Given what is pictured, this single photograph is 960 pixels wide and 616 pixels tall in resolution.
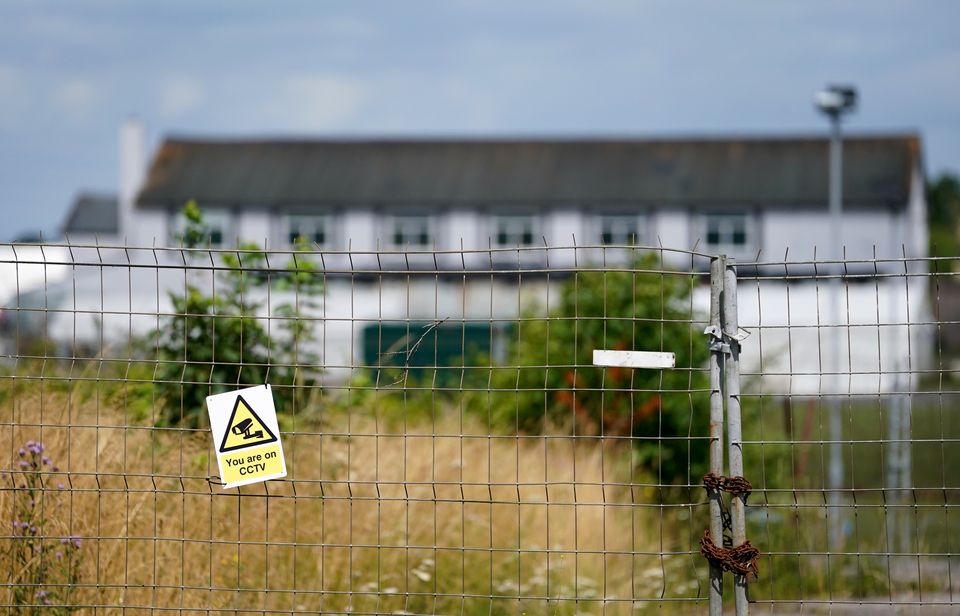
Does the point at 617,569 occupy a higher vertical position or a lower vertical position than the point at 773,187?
lower

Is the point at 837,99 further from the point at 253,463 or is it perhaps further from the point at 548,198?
the point at 548,198

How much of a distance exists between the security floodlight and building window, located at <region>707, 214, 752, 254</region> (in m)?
23.6

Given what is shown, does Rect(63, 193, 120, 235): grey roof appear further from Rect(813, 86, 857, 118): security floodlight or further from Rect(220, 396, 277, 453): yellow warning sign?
Rect(220, 396, 277, 453): yellow warning sign

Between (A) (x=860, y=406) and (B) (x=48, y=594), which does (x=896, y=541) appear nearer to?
(B) (x=48, y=594)

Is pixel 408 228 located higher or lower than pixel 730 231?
higher

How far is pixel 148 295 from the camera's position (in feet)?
119

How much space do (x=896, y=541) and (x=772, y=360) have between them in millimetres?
2096

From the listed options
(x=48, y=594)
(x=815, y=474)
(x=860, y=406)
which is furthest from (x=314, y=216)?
(x=48, y=594)

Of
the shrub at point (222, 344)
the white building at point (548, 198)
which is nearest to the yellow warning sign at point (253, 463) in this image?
the shrub at point (222, 344)

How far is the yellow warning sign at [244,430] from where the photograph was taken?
4.67 meters

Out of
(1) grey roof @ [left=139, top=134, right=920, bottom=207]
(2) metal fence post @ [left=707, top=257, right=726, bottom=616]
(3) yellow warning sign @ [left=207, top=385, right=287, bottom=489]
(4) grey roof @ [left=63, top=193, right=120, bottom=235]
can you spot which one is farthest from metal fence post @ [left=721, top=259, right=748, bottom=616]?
(4) grey roof @ [left=63, top=193, right=120, bottom=235]

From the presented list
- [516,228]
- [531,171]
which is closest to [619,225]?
[516,228]

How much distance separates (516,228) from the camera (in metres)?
38.4

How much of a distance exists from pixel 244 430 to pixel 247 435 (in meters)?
0.03
